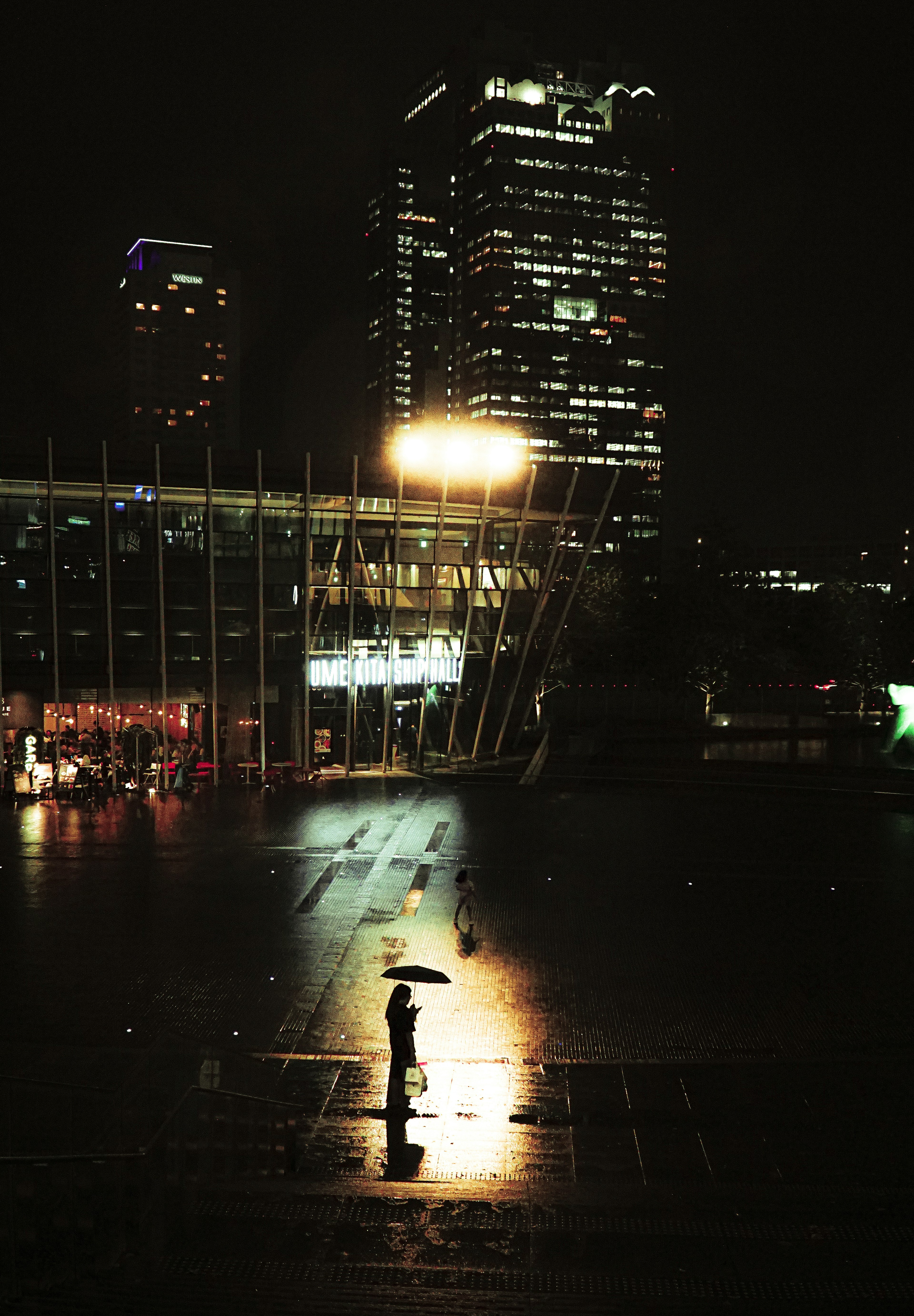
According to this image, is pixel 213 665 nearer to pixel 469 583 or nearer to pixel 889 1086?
pixel 469 583

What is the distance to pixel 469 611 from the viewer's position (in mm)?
31516

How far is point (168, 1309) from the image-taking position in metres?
5.72

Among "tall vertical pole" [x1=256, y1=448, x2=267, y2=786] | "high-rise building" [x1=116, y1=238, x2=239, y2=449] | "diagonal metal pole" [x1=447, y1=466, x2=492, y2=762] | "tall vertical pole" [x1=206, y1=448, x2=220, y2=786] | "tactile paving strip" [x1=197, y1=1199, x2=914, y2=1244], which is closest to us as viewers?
"tactile paving strip" [x1=197, y1=1199, x2=914, y2=1244]

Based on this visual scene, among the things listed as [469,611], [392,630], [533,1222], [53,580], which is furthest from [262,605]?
[533,1222]

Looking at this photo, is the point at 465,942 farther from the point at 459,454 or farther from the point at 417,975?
the point at 459,454

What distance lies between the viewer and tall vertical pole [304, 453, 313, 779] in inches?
1135

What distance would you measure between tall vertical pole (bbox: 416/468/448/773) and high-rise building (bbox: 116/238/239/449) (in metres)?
161

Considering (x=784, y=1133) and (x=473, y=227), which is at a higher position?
(x=473, y=227)

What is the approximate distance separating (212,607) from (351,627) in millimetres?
3642

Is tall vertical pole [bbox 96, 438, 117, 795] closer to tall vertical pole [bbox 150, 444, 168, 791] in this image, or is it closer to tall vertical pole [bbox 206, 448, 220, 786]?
tall vertical pole [bbox 150, 444, 168, 791]

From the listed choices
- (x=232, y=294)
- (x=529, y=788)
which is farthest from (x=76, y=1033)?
(x=232, y=294)

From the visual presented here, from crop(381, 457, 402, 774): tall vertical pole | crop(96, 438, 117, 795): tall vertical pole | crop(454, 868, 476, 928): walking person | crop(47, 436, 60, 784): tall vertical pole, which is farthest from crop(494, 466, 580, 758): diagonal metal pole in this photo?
crop(454, 868, 476, 928): walking person

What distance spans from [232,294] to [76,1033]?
196 metres

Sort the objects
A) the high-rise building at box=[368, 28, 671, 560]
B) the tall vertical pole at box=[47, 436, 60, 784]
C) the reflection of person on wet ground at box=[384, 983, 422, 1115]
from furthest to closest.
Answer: the high-rise building at box=[368, 28, 671, 560]
the tall vertical pole at box=[47, 436, 60, 784]
the reflection of person on wet ground at box=[384, 983, 422, 1115]
